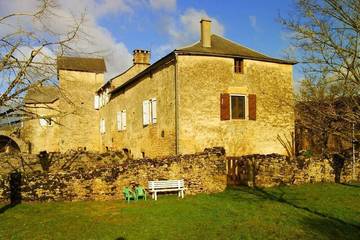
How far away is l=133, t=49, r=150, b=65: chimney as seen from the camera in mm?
29102

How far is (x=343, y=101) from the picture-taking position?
1036 cm

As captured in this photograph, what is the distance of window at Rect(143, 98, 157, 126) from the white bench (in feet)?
25.0

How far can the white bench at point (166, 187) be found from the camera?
12.7 metres

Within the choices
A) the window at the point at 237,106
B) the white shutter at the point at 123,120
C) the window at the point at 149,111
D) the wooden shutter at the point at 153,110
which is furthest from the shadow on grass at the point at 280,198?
the white shutter at the point at 123,120

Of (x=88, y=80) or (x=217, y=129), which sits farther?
(x=88, y=80)

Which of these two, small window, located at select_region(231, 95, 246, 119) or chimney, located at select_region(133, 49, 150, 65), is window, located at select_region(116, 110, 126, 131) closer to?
chimney, located at select_region(133, 49, 150, 65)

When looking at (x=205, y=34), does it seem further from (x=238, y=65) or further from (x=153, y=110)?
(x=153, y=110)

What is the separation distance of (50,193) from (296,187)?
927 cm

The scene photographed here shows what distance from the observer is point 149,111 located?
69.3 ft

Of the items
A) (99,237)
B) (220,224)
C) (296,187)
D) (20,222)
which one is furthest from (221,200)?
(20,222)

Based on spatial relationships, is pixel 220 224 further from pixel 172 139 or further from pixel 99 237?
pixel 172 139

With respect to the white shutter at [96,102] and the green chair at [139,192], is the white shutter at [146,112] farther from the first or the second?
the white shutter at [96,102]

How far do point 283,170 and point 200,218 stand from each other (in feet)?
21.4

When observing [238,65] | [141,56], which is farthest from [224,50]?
[141,56]
